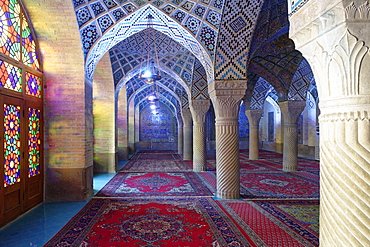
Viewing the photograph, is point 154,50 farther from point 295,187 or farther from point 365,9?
point 365,9

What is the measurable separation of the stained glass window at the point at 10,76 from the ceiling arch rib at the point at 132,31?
140 centimetres

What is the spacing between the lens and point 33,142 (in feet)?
16.6

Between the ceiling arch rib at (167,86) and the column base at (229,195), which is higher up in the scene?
the ceiling arch rib at (167,86)

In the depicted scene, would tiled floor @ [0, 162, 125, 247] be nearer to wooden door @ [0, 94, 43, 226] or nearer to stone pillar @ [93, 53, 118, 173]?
wooden door @ [0, 94, 43, 226]

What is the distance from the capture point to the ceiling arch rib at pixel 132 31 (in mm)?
5523

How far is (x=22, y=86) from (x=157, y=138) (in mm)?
17311

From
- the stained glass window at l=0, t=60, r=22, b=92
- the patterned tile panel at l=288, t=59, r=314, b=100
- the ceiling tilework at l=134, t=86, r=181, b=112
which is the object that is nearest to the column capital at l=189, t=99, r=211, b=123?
the patterned tile panel at l=288, t=59, r=314, b=100

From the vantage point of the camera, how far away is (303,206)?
5066 mm

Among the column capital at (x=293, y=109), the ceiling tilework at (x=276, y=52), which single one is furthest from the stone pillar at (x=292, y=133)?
the ceiling tilework at (x=276, y=52)

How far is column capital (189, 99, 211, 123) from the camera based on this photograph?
9.55m

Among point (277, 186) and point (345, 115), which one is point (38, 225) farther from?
point (277, 186)

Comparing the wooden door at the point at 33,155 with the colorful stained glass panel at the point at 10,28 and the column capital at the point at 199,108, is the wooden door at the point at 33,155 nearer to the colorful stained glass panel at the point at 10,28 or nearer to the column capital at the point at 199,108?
the colorful stained glass panel at the point at 10,28

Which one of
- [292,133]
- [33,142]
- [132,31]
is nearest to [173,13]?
[132,31]

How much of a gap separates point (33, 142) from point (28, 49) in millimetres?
1738
